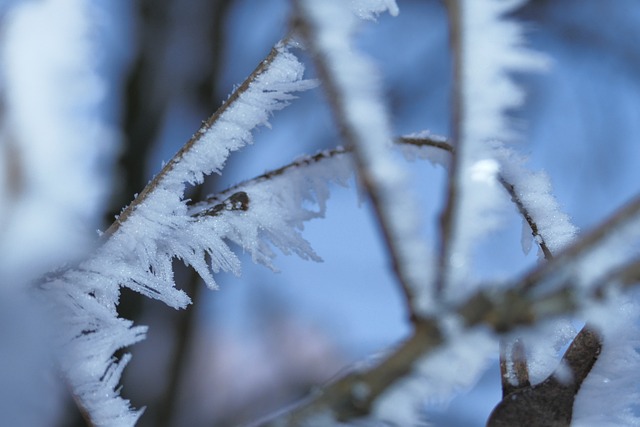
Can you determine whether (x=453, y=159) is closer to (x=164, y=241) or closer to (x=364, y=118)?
(x=364, y=118)

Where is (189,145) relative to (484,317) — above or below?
above

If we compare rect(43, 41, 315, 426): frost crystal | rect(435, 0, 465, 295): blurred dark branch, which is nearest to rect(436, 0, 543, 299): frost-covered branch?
rect(435, 0, 465, 295): blurred dark branch

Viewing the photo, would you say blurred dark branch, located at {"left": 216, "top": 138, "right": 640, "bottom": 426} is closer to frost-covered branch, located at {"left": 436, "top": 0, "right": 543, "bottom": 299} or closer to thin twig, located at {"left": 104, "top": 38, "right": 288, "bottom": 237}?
frost-covered branch, located at {"left": 436, "top": 0, "right": 543, "bottom": 299}

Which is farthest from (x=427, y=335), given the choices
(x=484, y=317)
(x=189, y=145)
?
(x=189, y=145)

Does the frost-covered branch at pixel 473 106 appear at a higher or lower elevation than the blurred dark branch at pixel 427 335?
higher

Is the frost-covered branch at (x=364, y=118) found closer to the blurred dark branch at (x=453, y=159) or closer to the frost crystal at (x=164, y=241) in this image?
the blurred dark branch at (x=453, y=159)

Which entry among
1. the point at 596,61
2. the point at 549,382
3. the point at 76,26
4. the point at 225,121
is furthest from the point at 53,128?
the point at 596,61

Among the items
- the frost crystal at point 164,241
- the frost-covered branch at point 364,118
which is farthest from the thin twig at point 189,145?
the frost-covered branch at point 364,118

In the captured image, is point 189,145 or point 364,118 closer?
point 364,118

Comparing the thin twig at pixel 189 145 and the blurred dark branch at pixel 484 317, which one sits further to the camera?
the thin twig at pixel 189 145

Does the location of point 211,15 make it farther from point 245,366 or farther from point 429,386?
point 429,386
